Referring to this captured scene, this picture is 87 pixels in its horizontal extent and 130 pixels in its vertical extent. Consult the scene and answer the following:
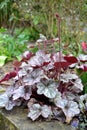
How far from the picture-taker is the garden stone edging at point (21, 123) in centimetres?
254

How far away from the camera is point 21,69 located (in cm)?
286

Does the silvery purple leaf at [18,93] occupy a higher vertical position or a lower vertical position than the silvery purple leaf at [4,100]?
higher

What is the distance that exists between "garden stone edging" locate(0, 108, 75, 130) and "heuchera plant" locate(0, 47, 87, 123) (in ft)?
0.18

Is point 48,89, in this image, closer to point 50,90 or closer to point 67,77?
point 50,90

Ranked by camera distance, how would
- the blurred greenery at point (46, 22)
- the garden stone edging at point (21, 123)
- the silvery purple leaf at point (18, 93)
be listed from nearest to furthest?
the garden stone edging at point (21, 123) < the silvery purple leaf at point (18, 93) < the blurred greenery at point (46, 22)

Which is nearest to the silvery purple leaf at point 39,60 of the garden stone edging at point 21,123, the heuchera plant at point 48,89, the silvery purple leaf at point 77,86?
the heuchera plant at point 48,89

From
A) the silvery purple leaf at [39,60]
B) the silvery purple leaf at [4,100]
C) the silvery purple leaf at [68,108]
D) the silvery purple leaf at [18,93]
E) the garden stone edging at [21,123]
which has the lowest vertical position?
the garden stone edging at [21,123]

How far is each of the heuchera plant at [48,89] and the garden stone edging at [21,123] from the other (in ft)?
0.18

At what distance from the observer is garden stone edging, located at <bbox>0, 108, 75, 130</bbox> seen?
254 cm

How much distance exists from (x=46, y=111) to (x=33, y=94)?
0.77 ft

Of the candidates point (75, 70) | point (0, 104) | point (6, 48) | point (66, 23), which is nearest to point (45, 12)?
point (66, 23)

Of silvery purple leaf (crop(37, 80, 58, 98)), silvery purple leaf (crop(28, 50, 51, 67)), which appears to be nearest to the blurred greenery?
silvery purple leaf (crop(28, 50, 51, 67))

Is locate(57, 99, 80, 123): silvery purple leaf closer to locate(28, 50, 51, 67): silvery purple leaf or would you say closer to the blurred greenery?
locate(28, 50, 51, 67): silvery purple leaf

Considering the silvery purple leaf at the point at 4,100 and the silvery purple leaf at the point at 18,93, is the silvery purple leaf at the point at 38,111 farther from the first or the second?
the silvery purple leaf at the point at 4,100
